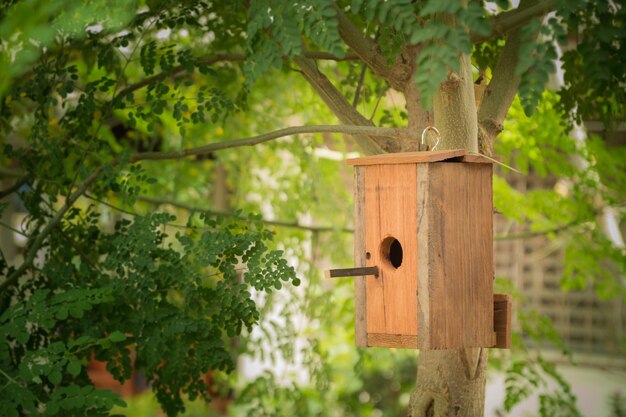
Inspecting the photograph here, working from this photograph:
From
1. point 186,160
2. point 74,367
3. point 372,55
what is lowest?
point 74,367

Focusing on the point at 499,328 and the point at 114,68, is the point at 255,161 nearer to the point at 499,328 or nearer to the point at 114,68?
the point at 114,68

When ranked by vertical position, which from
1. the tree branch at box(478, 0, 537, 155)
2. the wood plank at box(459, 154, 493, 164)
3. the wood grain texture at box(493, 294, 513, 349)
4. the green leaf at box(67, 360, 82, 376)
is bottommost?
the green leaf at box(67, 360, 82, 376)

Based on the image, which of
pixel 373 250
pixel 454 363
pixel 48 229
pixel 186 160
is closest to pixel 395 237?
pixel 373 250

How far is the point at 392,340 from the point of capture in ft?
10.1

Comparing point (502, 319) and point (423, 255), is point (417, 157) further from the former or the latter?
point (502, 319)

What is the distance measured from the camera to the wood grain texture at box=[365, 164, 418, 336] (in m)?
3.00

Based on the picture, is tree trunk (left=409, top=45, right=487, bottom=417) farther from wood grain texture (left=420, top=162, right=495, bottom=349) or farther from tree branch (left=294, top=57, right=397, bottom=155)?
tree branch (left=294, top=57, right=397, bottom=155)

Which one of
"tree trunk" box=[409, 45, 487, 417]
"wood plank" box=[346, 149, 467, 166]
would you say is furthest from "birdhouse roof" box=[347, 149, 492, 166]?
"tree trunk" box=[409, 45, 487, 417]

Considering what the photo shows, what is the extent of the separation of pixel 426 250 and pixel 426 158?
29 cm

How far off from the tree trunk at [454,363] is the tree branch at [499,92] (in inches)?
8.0

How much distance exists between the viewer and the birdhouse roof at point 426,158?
2930 mm

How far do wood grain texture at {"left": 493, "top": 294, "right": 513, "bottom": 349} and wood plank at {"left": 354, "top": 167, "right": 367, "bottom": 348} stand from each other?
0.45 m

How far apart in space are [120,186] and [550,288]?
25.6 feet

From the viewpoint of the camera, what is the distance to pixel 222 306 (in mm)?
3461
